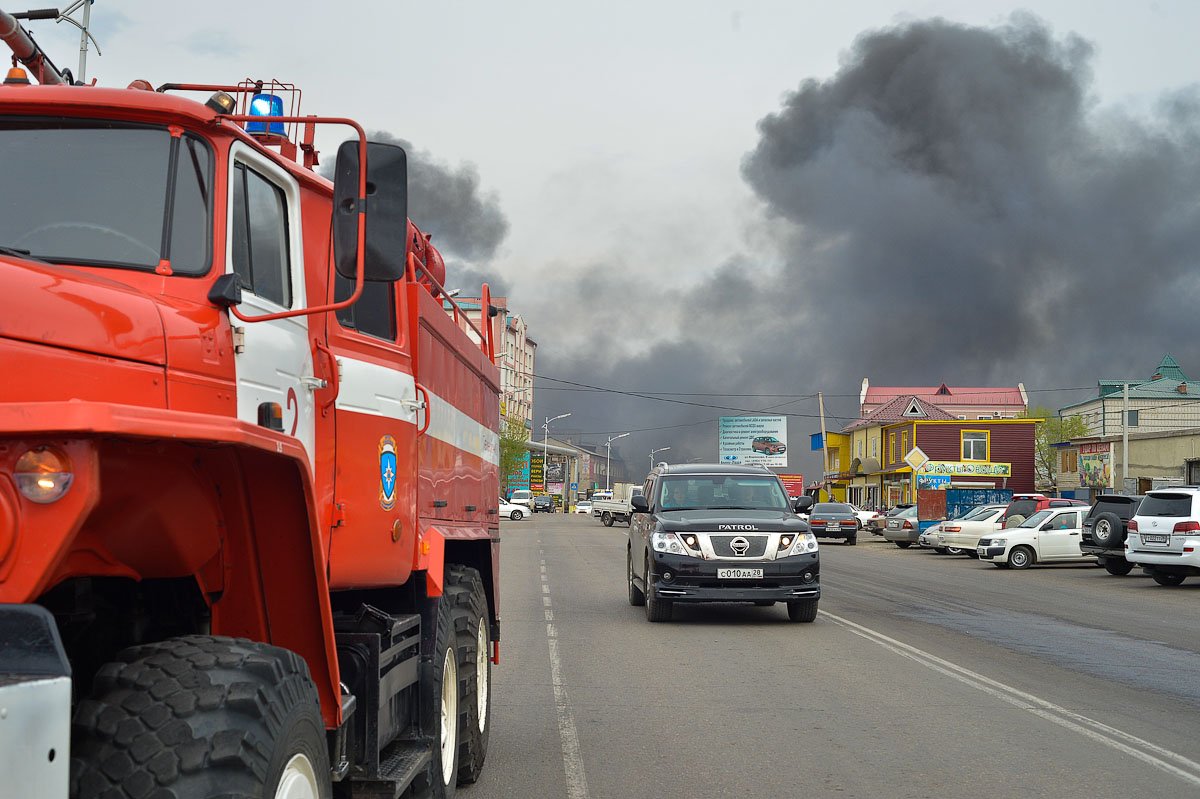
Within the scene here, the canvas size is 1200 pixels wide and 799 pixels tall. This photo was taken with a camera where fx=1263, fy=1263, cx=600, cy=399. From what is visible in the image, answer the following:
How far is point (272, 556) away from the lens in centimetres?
373

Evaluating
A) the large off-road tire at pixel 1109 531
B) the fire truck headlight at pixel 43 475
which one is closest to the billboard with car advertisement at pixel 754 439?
the large off-road tire at pixel 1109 531

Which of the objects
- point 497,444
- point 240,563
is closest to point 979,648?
point 497,444

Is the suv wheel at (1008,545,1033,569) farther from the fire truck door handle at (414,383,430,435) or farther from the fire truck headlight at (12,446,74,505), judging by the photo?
the fire truck headlight at (12,446,74,505)

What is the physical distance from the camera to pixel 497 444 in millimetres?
8562

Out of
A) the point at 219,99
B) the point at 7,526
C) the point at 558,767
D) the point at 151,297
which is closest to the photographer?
the point at 7,526

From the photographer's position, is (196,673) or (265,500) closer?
(196,673)

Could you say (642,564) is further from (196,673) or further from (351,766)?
(196,673)

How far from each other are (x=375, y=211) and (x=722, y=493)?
42.3 feet

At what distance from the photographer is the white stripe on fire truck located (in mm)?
4777

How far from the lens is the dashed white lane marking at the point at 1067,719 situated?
7430 millimetres

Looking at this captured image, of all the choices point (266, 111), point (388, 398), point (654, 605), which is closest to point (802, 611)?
point (654, 605)

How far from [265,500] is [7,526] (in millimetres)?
1082

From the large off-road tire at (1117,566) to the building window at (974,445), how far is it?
174 feet

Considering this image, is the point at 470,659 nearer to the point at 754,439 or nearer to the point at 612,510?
the point at 612,510
